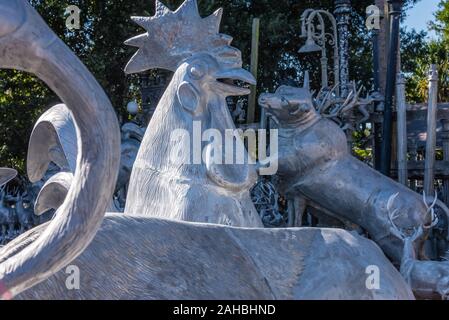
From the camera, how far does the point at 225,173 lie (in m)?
4.62

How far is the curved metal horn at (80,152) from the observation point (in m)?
1.47

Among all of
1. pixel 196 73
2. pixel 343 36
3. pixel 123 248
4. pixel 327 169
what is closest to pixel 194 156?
pixel 196 73

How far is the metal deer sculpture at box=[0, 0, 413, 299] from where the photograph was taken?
1479mm

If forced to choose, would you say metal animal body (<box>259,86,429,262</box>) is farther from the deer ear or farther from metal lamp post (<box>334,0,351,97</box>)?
the deer ear

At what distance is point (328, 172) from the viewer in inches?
319

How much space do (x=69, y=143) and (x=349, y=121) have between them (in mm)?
6161

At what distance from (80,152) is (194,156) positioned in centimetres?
316

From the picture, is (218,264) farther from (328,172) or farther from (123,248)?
(328,172)

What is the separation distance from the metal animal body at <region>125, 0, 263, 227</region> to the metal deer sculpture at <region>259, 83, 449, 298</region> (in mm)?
3078

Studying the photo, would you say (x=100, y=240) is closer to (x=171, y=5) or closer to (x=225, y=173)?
(x=225, y=173)

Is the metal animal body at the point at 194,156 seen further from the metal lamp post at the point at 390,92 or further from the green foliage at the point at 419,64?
the green foliage at the point at 419,64

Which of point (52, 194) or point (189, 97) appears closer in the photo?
point (52, 194)

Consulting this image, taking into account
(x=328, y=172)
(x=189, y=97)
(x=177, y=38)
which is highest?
(x=177, y=38)
